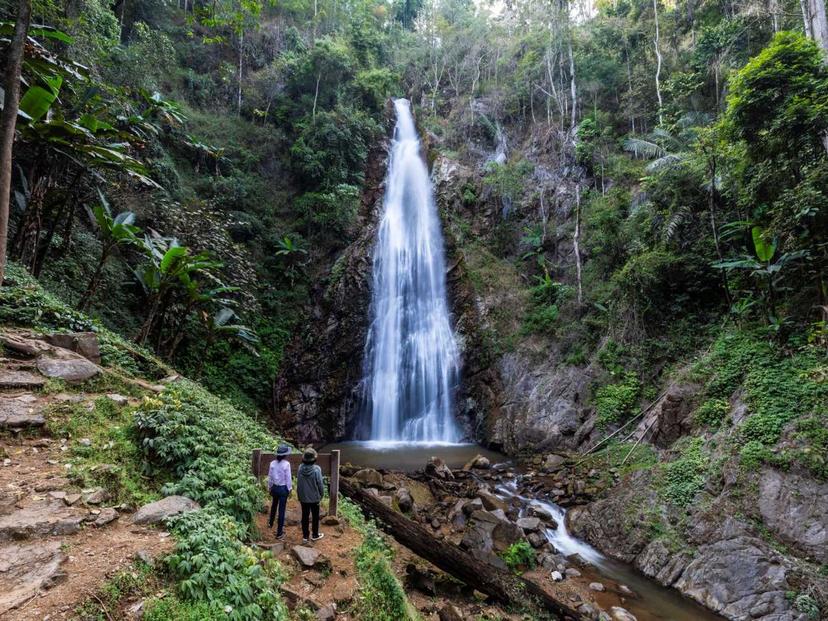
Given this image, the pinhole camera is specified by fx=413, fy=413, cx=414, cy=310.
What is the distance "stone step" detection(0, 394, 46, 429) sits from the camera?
4.69m

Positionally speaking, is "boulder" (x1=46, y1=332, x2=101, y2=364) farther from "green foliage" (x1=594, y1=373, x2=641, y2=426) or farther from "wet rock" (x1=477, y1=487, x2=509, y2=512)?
"green foliage" (x1=594, y1=373, x2=641, y2=426)

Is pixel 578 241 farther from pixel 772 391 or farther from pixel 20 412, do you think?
pixel 20 412

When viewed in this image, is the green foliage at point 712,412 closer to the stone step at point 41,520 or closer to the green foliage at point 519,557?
the green foliage at point 519,557

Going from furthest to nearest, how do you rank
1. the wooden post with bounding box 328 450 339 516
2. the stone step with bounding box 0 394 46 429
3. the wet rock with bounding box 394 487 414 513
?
the wet rock with bounding box 394 487 414 513, the wooden post with bounding box 328 450 339 516, the stone step with bounding box 0 394 46 429

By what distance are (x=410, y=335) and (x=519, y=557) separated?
34.1 feet

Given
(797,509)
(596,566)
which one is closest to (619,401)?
(797,509)

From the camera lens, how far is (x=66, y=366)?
5953 mm

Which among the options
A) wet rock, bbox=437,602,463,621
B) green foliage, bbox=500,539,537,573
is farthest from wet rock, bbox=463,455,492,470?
wet rock, bbox=437,602,463,621

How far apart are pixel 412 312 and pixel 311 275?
4.95 meters

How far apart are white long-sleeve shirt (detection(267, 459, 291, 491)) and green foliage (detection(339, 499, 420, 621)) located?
122 cm

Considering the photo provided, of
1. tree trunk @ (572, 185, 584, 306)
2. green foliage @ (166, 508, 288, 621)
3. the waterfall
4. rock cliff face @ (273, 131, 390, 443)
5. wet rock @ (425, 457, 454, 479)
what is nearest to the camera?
green foliage @ (166, 508, 288, 621)

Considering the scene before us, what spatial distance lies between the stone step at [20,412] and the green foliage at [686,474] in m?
9.63

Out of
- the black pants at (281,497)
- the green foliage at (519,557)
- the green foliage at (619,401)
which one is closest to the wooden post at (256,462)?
the black pants at (281,497)

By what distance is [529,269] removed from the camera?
17609 millimetres
